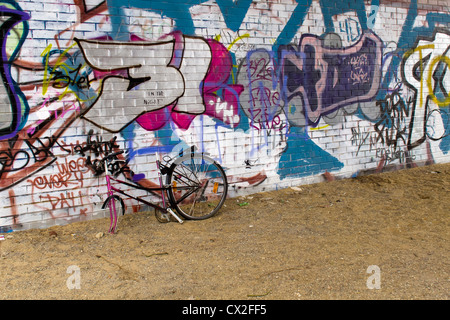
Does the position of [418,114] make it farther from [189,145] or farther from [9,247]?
[9,247]

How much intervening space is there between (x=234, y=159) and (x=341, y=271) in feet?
9.15

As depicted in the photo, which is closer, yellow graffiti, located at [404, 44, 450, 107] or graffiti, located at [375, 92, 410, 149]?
graffiti, located at [375, 92, 410, 149]

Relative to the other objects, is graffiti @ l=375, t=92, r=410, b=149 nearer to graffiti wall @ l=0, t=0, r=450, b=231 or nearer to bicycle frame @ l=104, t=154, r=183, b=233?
graffiti wall @ l=0, t=0, r=450, b=231

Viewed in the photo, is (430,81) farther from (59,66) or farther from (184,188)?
(59,66)

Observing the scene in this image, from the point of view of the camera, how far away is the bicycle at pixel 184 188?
4.80m

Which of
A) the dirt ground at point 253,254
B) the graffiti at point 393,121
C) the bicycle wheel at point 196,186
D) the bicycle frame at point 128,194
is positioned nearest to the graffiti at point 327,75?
the graffiti at point 393,121

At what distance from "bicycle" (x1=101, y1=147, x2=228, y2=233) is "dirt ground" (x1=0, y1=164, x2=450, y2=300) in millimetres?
201

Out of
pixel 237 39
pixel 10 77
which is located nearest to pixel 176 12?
pixel 237 39

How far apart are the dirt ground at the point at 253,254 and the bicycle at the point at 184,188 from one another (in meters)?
0.20

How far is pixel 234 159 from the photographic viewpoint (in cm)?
596

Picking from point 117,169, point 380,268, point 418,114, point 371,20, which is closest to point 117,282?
point 117,169

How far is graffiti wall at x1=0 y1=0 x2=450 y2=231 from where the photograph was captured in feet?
15.2

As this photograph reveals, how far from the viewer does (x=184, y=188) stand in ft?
16.9

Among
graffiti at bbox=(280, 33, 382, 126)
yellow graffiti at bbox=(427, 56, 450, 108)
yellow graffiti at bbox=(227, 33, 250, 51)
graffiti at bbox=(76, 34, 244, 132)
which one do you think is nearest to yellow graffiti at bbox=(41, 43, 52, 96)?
graffiti at bbox=(76, 34, 244, 132)
